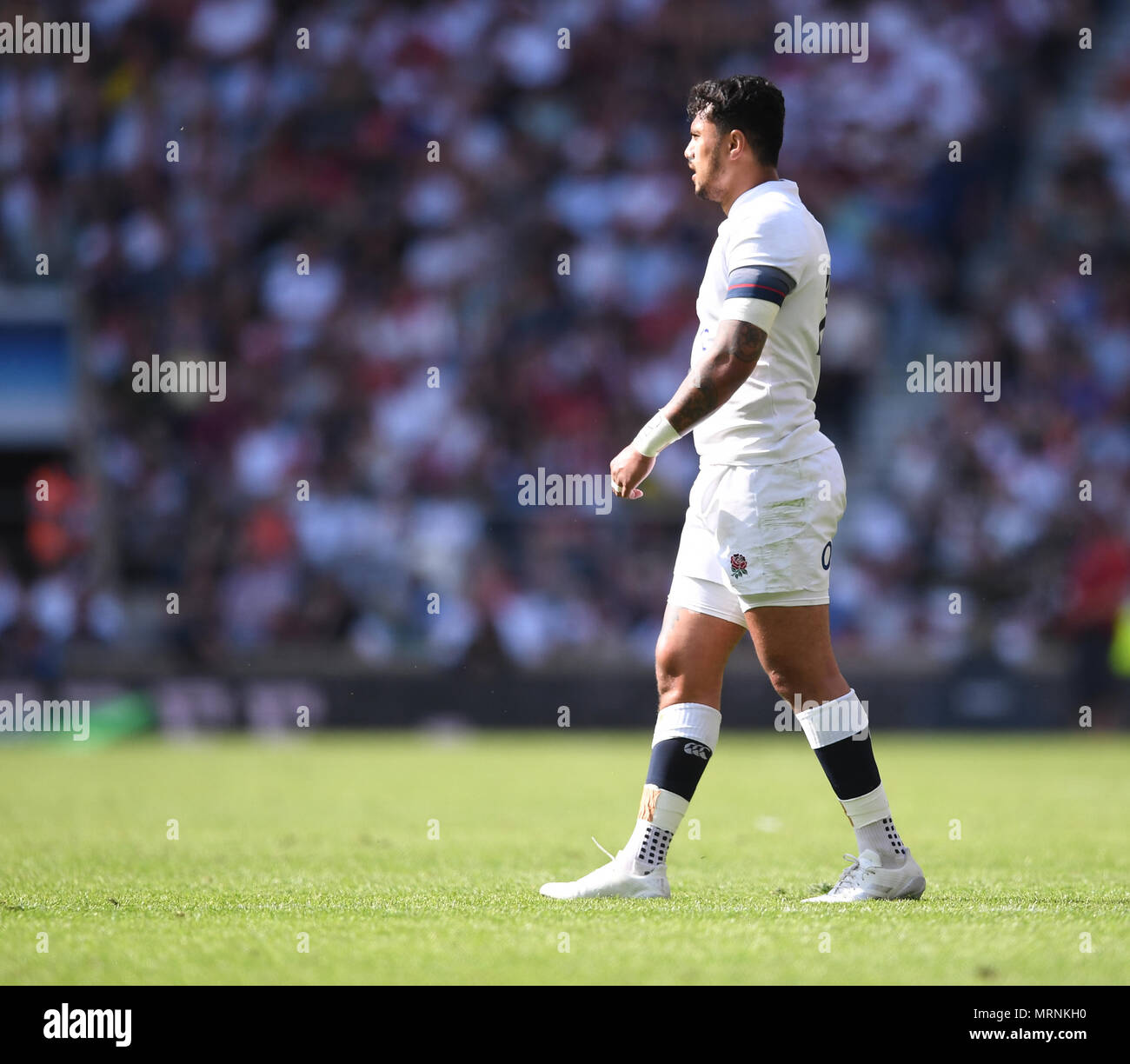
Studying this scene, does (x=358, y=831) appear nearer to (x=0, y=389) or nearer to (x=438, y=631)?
(x=438, y=631)

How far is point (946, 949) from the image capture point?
13.4 ft

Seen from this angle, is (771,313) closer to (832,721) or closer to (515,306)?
(832,721)

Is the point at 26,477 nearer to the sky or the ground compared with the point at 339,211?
nearer to the ground

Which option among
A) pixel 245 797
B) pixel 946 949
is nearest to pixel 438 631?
pixel 245 797

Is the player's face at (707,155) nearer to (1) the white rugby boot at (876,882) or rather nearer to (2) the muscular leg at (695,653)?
(2) the muscular leg at (695,653)

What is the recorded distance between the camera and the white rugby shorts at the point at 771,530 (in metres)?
4.77

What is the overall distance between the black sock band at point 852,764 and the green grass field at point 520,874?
1.14ft

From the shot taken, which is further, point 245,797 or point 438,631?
point 438,631

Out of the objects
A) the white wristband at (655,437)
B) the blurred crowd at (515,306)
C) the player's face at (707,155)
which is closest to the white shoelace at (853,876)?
the white wristband at (655,437)

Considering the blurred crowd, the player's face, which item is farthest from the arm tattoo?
the blurred crowd

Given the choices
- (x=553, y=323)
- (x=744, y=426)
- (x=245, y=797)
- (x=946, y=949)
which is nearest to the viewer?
(x=946, y=949)

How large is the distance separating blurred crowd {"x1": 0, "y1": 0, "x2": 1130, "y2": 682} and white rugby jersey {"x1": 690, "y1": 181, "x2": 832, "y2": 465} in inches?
390

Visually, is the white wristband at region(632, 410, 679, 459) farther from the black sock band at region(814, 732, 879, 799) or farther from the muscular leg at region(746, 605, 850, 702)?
the black sock band at region(814, 732, 879, 799)
